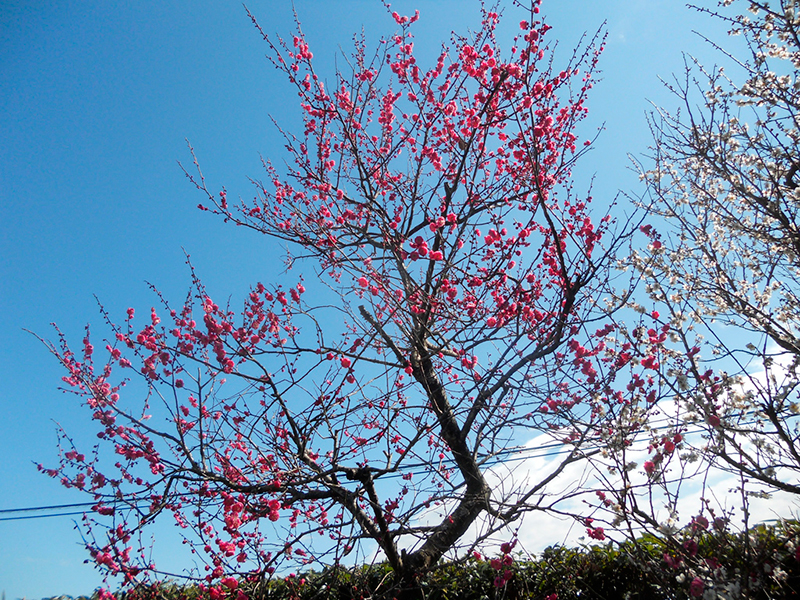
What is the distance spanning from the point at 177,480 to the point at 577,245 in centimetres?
390

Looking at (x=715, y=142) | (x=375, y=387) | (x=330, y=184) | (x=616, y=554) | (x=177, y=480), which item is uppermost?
(x=330, y=184)

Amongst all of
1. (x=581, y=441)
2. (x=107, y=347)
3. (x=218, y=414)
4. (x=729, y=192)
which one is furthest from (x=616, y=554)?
(x=107, y=347)

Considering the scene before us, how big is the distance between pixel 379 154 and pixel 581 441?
12.8 feet

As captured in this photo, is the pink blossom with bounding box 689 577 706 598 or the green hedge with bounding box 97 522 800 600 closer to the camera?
the pink blossom with bounding box 689 577 706 598

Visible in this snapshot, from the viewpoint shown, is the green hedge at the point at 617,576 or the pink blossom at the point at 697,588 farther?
the green hedge at the point at 617,576

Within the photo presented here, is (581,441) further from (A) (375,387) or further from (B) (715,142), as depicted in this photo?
(B) (715,142)

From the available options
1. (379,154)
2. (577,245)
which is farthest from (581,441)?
(379,154)

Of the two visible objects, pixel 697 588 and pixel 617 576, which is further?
pixel 617 576

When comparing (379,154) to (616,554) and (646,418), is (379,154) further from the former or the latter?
(616,554)

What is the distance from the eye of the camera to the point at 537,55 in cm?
494

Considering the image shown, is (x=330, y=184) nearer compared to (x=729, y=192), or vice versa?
(x=729, y=192)

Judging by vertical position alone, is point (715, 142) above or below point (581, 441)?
above

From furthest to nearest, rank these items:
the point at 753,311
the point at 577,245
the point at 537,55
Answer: the point at 537,55 < the point at 753,311 < the point at 577,245

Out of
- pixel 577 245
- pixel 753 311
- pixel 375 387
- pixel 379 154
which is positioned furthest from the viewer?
pixel 379 154
